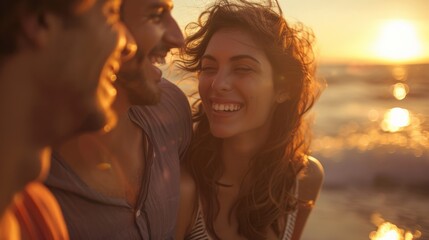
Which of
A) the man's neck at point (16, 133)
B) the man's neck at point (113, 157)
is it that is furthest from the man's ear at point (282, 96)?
the man's neck at point (16, 133)

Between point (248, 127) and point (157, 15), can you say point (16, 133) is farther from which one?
point (248, 127)

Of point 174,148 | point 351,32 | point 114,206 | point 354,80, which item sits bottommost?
point 114,206

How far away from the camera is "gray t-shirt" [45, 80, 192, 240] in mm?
2830

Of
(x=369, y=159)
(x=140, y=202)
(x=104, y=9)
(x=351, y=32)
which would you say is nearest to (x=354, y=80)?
(x=351, y=32)

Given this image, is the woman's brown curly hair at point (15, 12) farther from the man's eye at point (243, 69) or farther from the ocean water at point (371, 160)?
the ocean water at point (371, 160)

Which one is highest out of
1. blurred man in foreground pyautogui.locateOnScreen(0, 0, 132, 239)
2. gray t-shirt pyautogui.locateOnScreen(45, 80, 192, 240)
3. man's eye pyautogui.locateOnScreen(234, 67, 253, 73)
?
man's eye pyautogui.locateOnScreen(234, 67, 253, 73)

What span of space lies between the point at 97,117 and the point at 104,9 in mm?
260

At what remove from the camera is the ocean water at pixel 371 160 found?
7680 mm

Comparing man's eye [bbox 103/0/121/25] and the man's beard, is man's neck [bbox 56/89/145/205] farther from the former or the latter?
man's eye [bbox 103/0/121/25]

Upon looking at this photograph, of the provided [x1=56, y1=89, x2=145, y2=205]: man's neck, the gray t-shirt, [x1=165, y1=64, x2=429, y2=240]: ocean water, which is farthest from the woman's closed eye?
[x1=165, y1=64, x2=429, y2=240]: ocean water

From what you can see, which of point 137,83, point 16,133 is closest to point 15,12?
point 16,133

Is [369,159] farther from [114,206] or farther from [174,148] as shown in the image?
[114,206]

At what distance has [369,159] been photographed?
11.3 meters

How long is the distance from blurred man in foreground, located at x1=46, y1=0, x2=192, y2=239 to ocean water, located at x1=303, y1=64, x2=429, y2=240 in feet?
13.3
